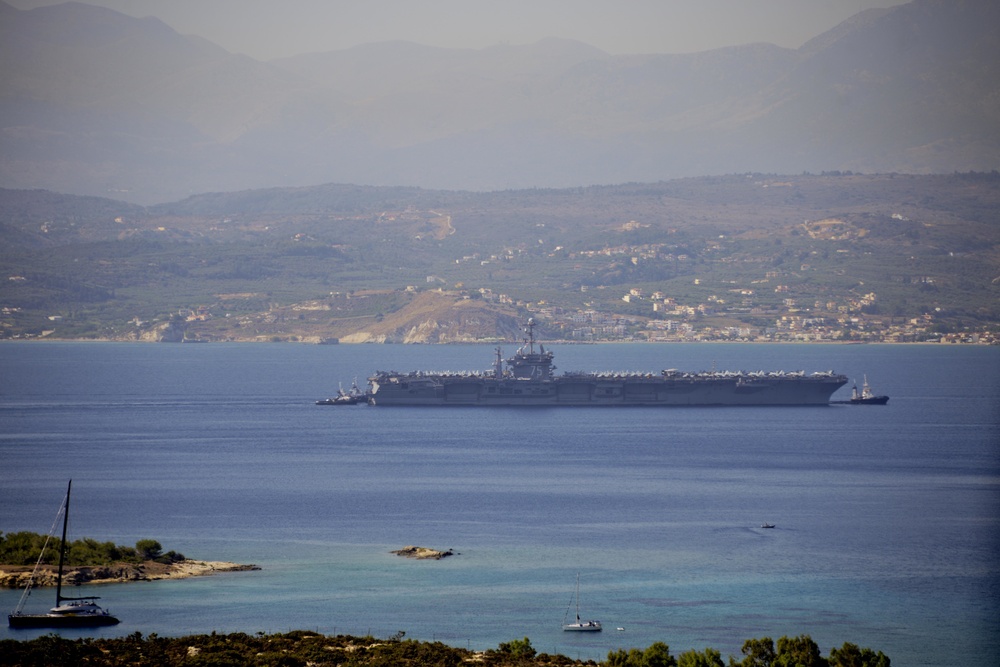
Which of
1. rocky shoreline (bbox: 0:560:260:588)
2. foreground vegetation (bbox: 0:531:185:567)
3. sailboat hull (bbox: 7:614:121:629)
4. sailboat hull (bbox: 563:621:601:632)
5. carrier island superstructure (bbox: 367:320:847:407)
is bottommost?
sailboat hull (bbox: 7:614:121:629)

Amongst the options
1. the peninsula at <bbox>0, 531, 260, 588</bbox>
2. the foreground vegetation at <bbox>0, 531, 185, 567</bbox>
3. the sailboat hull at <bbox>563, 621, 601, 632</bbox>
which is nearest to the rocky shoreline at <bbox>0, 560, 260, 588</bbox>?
the peninsula at <bbox>0, 531, 260, 588</bbox>

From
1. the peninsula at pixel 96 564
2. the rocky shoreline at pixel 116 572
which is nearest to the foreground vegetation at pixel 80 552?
the peninsula at pixel 96 564

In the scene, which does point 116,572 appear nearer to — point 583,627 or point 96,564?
point 96,564

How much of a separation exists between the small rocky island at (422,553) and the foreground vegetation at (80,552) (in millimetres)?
6061

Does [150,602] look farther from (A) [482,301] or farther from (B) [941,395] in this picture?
(A) [482,301]

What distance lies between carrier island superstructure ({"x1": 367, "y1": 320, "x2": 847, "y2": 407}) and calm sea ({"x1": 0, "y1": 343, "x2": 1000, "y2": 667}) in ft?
3.74

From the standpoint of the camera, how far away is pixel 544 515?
45.8 m

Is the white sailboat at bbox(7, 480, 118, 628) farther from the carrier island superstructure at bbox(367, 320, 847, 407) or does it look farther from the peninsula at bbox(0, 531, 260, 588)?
the carrier island superstructure at bbox(367, 320, 847, 407)

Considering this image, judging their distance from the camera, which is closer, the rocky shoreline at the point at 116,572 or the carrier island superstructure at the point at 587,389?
the rocky shoreline at the point at 116,572

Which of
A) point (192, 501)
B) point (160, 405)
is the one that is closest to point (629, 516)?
point (192, 501)

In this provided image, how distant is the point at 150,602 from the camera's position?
32.9 metres

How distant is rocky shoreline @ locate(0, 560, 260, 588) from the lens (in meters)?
34.4

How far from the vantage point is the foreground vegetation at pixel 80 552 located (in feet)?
118

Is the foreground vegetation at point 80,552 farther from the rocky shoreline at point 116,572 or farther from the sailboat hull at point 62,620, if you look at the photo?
the sailboat hull at point 62,620
